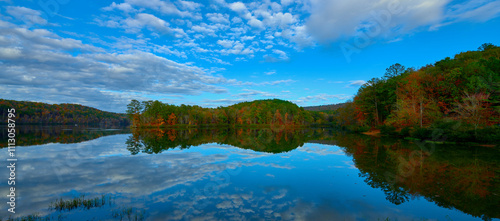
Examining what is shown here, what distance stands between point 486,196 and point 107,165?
69.4 feet

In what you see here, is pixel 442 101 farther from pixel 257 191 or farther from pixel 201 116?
pixel 201 116

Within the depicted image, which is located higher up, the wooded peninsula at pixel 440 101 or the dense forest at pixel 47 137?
the wooded peninsula at pixel 440 101

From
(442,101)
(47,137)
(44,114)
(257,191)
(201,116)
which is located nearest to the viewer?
(257,191)

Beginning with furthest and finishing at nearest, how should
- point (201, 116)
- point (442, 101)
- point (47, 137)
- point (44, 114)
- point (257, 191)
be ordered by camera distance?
point (44, 114) → point (201, 116) → point (442, 101) → point (47, 137) → point (257, 191)

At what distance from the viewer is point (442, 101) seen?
133 feet

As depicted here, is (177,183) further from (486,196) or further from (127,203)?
(486,196)

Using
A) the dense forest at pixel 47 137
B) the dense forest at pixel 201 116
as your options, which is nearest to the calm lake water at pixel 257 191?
the dense forest at pixel 47 137

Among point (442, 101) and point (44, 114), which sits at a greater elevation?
point (44, 114)

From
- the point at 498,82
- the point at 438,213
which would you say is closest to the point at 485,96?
the point at 498,82

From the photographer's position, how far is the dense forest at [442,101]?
95.5ft

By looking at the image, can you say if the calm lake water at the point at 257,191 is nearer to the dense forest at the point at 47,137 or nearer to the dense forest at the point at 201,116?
the dense forest at the point at 47,137

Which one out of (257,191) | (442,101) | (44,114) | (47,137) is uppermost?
(44,114)

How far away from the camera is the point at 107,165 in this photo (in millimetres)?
15742

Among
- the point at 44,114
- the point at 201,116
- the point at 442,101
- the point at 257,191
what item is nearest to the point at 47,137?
the point at 257,191
